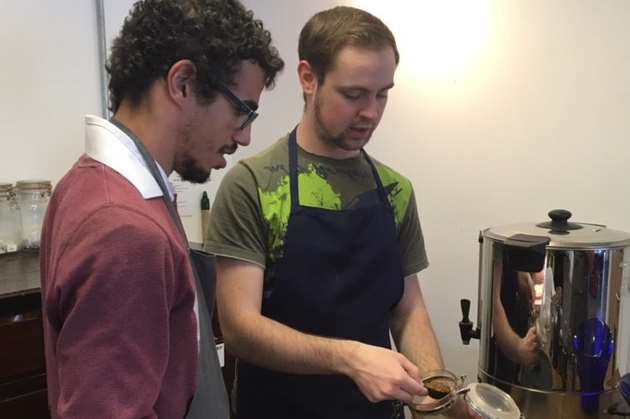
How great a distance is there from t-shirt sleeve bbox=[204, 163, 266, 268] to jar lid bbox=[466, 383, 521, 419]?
1.37 ft

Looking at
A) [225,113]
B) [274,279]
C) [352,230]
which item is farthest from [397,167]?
[225,113]

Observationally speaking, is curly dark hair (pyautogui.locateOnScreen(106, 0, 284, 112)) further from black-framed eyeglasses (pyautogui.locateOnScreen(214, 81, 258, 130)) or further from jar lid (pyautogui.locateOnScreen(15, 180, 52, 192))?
jar lid (pyautogui.locateOnScreen(15, 180, 52, 192))

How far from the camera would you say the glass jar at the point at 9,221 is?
187 cm

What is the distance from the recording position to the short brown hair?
3.51 feet

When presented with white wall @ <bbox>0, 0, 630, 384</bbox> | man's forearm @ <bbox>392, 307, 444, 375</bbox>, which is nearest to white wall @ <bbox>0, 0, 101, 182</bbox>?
white wall @ <bbox>0, 0, 630, 384</bbox>

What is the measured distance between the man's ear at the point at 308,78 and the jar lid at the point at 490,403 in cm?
61

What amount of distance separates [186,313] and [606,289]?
820 millimetres

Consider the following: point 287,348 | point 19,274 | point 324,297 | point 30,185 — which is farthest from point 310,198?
point 30,185

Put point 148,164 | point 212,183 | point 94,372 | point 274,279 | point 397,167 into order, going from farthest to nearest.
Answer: point 212,183 < point 397,167 < point 274,279 < point 148,164 < point 94,372

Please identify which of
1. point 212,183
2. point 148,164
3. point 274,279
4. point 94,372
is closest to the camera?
point 94,372

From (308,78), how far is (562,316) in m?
0.68

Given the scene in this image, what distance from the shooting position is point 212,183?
254cm

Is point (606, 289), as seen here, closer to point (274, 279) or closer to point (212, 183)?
point (274, 279)

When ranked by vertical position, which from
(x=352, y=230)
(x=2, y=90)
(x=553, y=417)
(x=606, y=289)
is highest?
(x=2, y=90)
